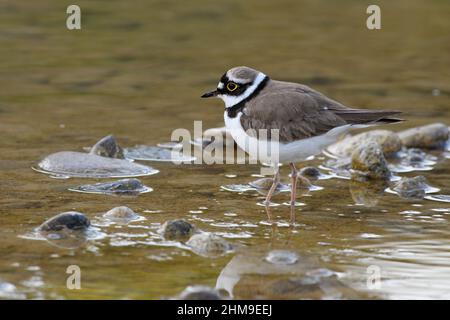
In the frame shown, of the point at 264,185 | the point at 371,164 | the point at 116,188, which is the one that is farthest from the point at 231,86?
the point at 371,164

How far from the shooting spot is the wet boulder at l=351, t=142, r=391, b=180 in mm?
9641

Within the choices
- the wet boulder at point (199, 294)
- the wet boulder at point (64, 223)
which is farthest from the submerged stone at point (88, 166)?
the wet boulder at point (199, 294)

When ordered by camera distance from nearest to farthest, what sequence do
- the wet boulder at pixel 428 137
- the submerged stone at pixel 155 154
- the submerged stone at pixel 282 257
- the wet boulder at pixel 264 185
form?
the submerged stone at pixel 282 257 → the wet boulder at pixel 264 185 → the submerged stone at pixel 155 154 → the wet boulder at pixel 428 137

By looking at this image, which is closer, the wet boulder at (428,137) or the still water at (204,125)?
the still water at (204,125)

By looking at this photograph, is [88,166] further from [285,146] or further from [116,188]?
[285,146]

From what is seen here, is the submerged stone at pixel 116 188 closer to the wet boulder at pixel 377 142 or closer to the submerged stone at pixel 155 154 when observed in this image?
the submerged stone at pixel 155 154

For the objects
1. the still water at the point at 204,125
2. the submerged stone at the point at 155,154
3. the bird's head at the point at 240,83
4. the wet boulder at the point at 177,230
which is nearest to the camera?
the still water at the point at 204,125

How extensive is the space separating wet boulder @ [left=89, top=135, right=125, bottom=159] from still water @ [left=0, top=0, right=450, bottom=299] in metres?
0.47

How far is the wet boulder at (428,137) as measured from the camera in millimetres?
10828

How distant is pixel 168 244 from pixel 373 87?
679 centimetres

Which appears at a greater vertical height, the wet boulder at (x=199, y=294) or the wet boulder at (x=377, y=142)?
the wet boulder at (x=377, y=142)

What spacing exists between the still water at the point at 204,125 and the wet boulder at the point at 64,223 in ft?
0.67

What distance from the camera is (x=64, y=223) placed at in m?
7.48
